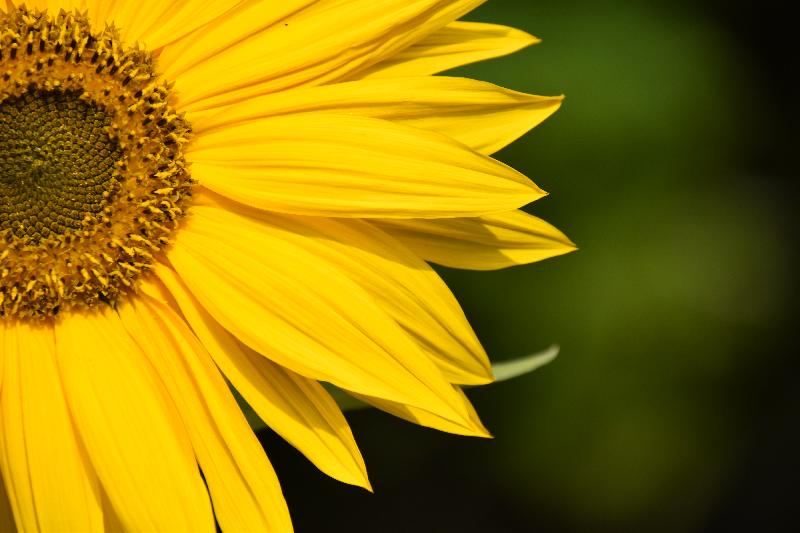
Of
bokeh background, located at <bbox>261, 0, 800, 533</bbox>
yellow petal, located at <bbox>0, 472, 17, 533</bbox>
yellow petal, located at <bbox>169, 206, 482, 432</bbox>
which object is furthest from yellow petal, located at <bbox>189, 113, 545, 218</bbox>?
bokeh background, located at <bbox>261, 0, 800, 533</bbox>

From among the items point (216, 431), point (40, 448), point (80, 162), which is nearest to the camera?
point (40, 448)

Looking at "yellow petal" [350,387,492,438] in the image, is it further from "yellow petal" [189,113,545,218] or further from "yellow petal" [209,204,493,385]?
"yellow petal" [189,113,545,218]

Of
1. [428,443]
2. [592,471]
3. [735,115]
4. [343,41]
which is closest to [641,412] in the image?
[592,471]

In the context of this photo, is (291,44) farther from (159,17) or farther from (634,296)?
(634,296)

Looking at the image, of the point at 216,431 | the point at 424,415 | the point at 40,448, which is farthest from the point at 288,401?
the point at 40,448

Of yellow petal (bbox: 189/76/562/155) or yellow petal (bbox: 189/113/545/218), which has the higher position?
yellow petal (bbox: 189/76/562/155)

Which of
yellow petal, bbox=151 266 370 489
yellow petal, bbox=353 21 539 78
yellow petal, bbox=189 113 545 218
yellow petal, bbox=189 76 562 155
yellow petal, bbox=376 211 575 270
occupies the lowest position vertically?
yellow petal, bbox=151 266 370 489

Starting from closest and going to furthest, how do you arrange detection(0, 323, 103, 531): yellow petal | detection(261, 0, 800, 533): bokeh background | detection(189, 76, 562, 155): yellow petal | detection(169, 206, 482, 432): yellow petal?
detection(0, 323, 103, 531): yellow petal
detection(169, 206, 482, 432): yellow petal
detection(189, 76, 562, 155): yellow petal
detection(261, 0, 800, 533): bokeh background
